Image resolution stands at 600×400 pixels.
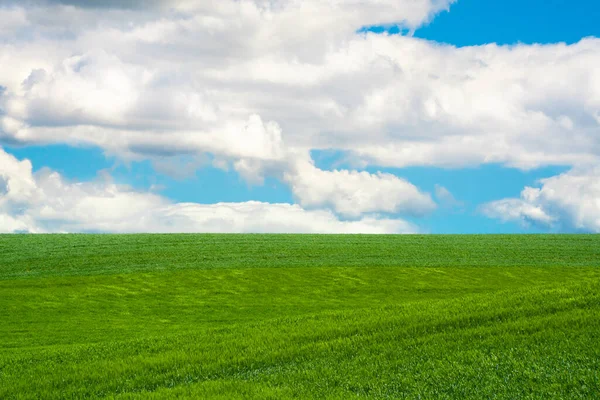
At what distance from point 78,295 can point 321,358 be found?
21.4m

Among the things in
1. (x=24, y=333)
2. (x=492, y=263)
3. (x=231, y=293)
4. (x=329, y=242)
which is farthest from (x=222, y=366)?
(x=329, y=242)

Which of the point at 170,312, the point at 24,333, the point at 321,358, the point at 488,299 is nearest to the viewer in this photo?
the point at 321,358

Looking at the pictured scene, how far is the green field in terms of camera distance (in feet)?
37.9

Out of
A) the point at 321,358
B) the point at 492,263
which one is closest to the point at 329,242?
the point at 492,263

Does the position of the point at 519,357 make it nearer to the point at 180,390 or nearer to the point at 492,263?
the point at 180,390

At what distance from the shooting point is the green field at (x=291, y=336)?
11.6 meters

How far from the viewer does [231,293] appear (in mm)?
31922

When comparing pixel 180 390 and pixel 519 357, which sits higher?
pixel 519 357

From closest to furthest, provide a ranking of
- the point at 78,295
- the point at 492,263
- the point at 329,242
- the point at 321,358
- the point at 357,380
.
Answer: the point at 357,380 < the point at 321,358 < the point at 78,295 < the point at 492,263 < the point at 329,242

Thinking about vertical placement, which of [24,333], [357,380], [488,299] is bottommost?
[24,333]

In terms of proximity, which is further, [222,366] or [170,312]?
[170,312]

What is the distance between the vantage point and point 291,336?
1528 centimetres

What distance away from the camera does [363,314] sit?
687 inches

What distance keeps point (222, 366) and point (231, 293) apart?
18.6m
